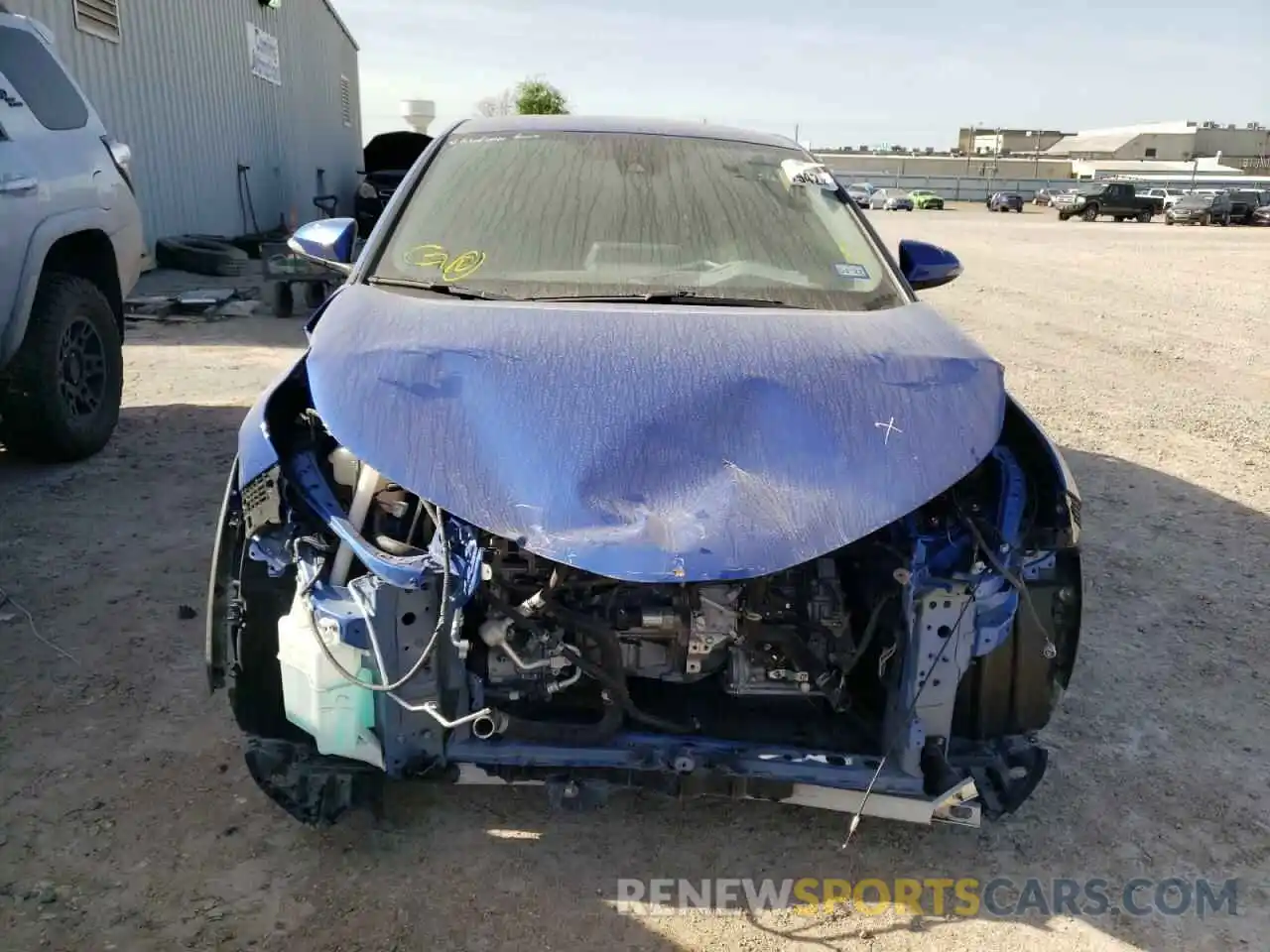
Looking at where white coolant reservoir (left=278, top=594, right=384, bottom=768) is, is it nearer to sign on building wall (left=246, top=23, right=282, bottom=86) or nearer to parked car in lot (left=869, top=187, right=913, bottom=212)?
sign on building wall (left=246, top=23, right=282, bottom=86)

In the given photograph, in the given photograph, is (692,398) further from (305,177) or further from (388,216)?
(305,177)

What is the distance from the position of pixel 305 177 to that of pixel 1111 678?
20132 millimetres

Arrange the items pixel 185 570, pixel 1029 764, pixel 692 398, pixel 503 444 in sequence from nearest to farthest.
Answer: pixel 503 444
pixel 692 398
pixel 1029 764
pixel 185 570

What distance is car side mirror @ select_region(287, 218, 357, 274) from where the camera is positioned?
3504 mm

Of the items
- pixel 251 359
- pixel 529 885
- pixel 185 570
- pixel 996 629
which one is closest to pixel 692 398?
pixel 996 629

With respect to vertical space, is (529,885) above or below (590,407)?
below

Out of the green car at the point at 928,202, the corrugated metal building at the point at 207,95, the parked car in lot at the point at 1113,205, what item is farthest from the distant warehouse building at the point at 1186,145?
the corrugated metal building at the point at 207,95

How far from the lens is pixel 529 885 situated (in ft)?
7.91

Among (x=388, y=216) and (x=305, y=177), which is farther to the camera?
(x=305, y=177)

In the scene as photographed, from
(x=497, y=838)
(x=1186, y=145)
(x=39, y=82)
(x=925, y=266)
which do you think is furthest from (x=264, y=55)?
(x=1186, y=145)

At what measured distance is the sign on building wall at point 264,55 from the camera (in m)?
16.4

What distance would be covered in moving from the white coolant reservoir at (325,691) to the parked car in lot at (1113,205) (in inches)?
1733

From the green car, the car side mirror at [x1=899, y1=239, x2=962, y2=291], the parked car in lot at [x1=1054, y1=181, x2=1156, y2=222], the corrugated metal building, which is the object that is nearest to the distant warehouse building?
the green car

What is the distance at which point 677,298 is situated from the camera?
9.70 feet
